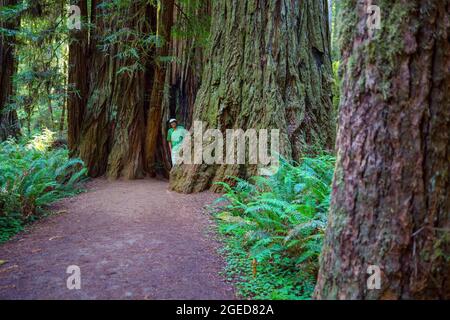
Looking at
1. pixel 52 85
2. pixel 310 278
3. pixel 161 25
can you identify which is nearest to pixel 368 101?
pixel 310 278

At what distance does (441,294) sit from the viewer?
7.29 feet

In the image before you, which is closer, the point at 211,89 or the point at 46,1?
the point at 211,89

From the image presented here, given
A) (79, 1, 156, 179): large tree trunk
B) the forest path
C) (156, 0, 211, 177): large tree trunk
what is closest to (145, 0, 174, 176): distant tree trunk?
(156, 0, 211, 177): large tree trunk

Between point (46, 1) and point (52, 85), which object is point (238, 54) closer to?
point (52, 85)

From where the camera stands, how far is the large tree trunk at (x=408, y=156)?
218cm

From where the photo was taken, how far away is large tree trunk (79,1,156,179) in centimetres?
898

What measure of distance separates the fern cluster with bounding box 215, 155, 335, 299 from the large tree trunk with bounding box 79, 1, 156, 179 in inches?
178

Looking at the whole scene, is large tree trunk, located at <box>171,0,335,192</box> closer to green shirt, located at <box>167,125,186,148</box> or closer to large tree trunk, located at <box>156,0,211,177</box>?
green shirt, located at <box>167,125,186,148</box>

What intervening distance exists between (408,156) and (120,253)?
3141 millimetres

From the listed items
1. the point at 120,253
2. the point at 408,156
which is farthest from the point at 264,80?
the point at 408,156

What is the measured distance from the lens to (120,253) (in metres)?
3.89

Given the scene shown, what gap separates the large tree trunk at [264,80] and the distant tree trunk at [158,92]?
202 cm
